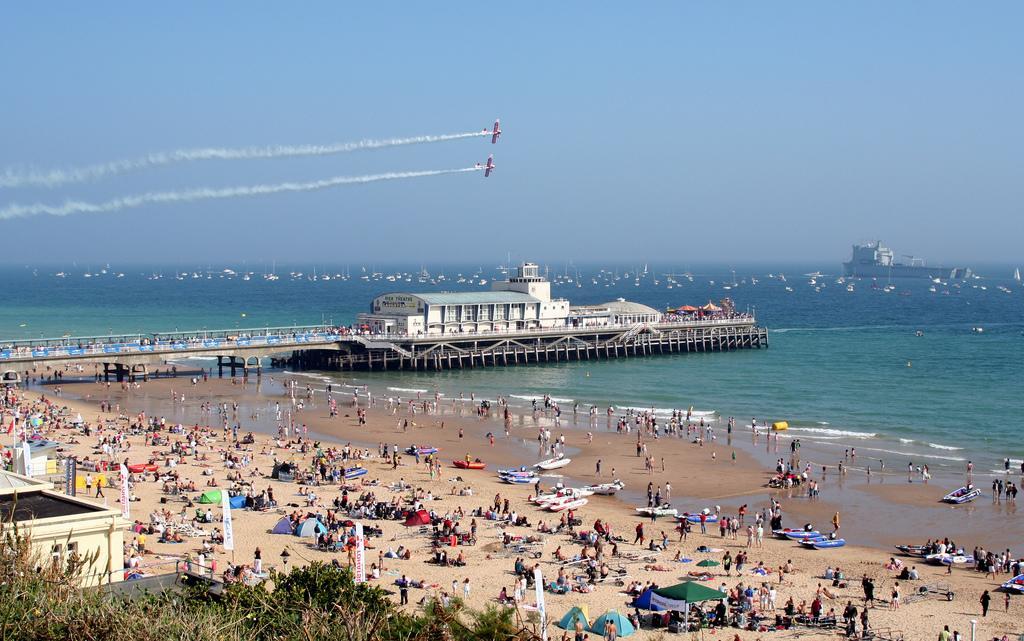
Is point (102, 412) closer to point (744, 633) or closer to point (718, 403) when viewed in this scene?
point (718, 403)

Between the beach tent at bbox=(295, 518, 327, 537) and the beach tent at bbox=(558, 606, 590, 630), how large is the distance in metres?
9.59

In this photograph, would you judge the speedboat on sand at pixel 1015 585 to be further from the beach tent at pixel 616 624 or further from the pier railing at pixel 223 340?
the pier railing at pixel 223 340

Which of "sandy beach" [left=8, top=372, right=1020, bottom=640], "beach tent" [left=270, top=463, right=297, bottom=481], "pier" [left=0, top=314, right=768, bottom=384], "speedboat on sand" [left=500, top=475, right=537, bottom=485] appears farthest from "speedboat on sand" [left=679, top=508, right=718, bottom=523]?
"pier" [left=0, top=314, right=768, bottom=384]

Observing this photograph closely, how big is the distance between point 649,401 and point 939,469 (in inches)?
876

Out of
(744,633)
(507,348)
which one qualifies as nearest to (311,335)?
(507,348)

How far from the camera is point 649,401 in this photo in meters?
66.1

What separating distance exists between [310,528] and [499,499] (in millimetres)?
7390

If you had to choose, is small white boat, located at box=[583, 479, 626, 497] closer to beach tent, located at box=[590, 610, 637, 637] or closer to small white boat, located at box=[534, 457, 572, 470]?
small white boat, located at box=[534, 457, 572, 470]

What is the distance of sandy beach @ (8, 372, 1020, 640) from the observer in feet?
94.6

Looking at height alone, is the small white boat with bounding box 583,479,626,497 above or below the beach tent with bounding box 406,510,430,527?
below

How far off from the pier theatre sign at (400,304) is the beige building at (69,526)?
60233 mm

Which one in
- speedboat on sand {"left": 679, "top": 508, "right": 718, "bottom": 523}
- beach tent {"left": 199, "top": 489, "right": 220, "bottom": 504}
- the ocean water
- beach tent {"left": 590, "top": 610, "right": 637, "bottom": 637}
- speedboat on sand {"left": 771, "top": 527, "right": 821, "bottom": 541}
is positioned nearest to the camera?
beach tent {"left": 590, "top": 610, "right": 637, "bottom": 637}

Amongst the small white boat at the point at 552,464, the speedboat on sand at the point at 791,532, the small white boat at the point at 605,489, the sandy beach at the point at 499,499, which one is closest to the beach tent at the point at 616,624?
the sandy beach at the point at 499,499

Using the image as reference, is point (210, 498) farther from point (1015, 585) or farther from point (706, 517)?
point (1015, 585)
